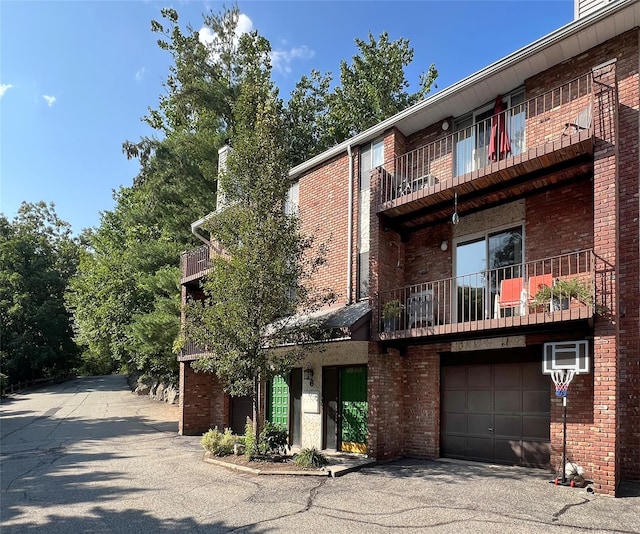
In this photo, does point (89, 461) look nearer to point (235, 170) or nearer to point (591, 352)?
point (235, 170)

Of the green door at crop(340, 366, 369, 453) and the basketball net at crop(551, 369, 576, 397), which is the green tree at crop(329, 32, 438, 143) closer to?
the green door at crop(340, 366, 369, 453)

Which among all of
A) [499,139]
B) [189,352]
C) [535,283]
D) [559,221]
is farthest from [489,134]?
[189,352]

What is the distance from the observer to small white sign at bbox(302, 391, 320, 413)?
1281 cm

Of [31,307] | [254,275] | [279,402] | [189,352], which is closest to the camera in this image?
[254,275]

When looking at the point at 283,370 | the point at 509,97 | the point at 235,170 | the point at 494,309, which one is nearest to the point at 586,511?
the point at 494,309

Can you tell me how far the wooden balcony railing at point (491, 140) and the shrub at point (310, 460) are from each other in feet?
19.0

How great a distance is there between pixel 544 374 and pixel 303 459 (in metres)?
5.08

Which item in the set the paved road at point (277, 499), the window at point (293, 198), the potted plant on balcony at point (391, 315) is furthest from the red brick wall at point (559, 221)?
the window at point (293, 198)

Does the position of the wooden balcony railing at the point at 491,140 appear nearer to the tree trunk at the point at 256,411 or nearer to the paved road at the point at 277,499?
the tree trunk at the point at 256,411

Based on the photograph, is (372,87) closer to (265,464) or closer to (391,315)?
(391,315)

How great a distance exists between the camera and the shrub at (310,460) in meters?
9.80

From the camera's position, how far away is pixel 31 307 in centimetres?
→ 3775

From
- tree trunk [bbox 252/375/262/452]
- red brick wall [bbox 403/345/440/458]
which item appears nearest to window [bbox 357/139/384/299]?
red brick wall [bbox 403/345/440/458]

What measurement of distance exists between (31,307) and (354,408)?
3484 cm
